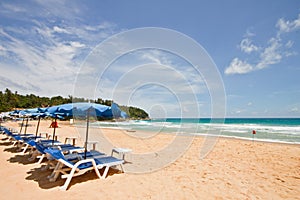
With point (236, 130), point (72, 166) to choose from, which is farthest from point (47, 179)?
point (236, 130)

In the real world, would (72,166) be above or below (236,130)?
below

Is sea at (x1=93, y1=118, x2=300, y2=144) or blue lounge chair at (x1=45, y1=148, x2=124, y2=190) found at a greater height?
sea at (x1=93, y1=118, x2=300, y2=144)

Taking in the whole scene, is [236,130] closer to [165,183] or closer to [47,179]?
[165,183]

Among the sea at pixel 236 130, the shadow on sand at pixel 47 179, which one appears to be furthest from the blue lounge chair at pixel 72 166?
the sea at pixel 236 130

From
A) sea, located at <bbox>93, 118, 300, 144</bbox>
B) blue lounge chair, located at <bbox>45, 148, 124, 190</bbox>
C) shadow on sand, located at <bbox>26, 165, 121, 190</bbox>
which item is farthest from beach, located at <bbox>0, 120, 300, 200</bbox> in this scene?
sea, located at <bbox>93, 118, 300, 144</bbox>

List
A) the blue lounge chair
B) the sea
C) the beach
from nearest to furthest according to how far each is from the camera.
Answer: the beach
the blue lounge chair
the sea

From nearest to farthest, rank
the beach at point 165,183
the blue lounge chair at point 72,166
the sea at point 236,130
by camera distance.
Answer: the beach at point 165,183 → the blue lounge chair at point 72,166 → the sea at point 236,130

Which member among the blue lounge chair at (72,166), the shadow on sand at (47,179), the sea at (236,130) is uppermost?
the sea at (236,130)

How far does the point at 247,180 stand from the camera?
14.3 feet

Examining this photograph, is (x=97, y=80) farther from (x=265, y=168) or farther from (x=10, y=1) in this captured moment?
(x=265, y=168)

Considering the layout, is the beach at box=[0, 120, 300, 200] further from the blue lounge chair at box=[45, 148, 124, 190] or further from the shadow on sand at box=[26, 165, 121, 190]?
the blue lounge chair at box=[45, 148, 124, 190]

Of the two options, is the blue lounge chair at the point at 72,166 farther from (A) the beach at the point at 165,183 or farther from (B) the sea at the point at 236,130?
(B) the sea at the point at 236,130

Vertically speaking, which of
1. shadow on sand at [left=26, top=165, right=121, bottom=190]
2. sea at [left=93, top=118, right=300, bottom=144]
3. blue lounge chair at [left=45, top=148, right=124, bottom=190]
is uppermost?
sea at [left=93, top=118, right=300, bottom=144]

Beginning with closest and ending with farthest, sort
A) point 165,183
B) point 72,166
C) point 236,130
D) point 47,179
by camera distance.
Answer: point 72,166, point 165,183, point 47,179, point 236,130
